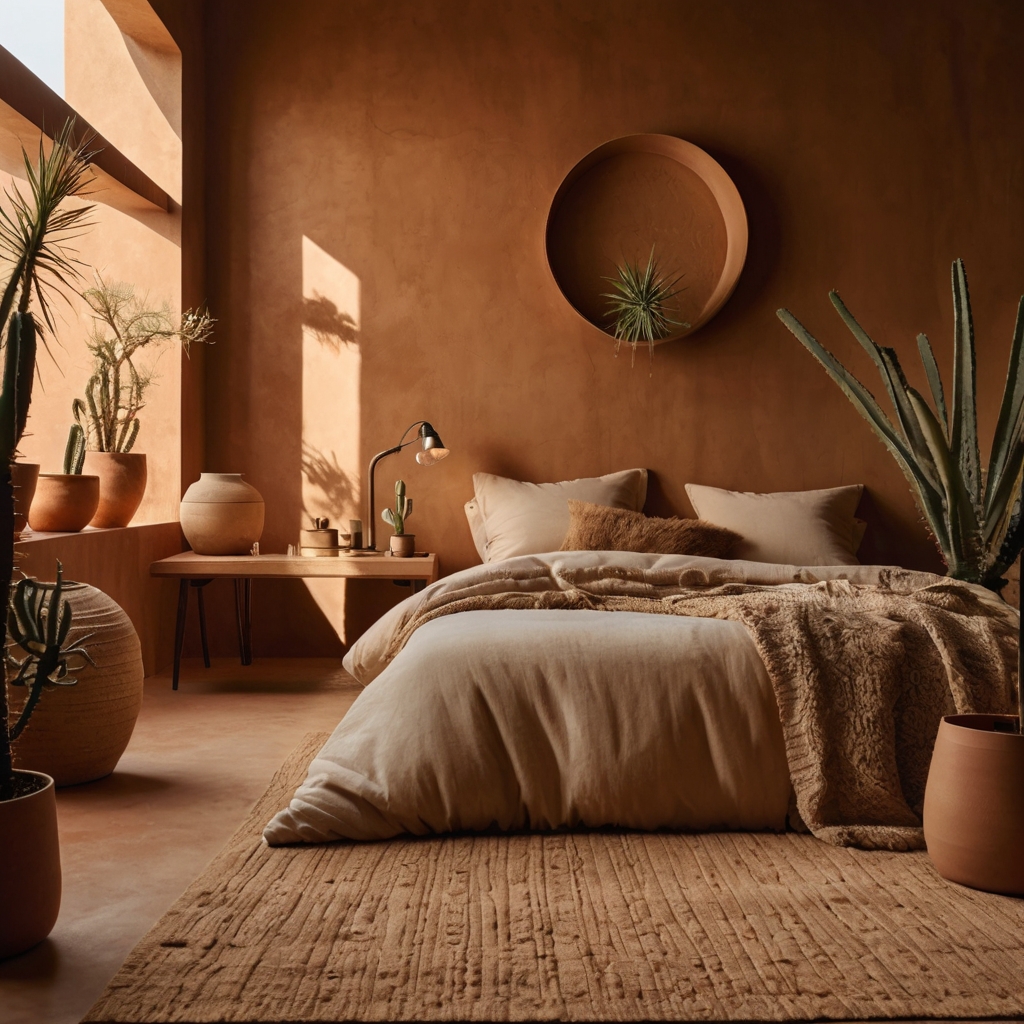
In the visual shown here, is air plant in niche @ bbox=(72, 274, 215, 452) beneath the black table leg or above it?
above

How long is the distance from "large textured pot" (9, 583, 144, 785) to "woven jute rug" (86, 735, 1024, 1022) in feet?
2.27

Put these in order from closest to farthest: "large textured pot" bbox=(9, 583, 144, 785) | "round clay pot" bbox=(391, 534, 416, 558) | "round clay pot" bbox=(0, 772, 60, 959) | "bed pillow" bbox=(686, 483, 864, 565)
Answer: "round clay pot" bbox=(0, 772, 60, 959), "large textured pot" bbox=(9, 583, 144, 785), "bed pillow" bbox=(686, 483, 864, 565), "round clay pot" bbox=(391, 534, 416, 558)

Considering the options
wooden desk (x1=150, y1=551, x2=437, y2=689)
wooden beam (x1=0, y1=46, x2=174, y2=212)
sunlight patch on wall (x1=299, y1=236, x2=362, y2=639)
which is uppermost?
wooden beam (x1=0, y1=46, x2=174, y2=212)

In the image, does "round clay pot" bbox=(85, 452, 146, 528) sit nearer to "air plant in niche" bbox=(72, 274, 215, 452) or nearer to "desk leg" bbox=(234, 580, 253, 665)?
"air plant in niche" bbox=(72, 274, 215, 452)

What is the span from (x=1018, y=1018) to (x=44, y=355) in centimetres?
419

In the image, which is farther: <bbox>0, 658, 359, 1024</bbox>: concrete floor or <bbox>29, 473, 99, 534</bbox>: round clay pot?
<bbox>29, 473, 99, 534</bbox>: round clay pot

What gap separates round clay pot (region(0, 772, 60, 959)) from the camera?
1.56 m

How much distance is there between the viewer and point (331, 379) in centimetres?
455

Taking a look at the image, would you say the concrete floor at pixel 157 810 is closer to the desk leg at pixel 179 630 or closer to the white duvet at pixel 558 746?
the desk leg at pixel 179 630

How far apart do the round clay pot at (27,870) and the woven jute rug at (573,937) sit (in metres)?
0.18

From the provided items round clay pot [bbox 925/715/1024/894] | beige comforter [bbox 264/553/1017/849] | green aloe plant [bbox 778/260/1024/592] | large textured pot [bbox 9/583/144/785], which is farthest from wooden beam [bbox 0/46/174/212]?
round clay pot [bbox 925/715/1024/894]

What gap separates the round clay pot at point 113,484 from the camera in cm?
A: 379

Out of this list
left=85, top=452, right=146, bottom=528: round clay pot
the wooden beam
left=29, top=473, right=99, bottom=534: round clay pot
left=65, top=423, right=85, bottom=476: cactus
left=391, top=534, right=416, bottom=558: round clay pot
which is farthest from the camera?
left=391, top=534, right=416, bottom=558: round clay pot

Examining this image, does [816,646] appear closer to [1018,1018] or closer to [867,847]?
[867,847]
